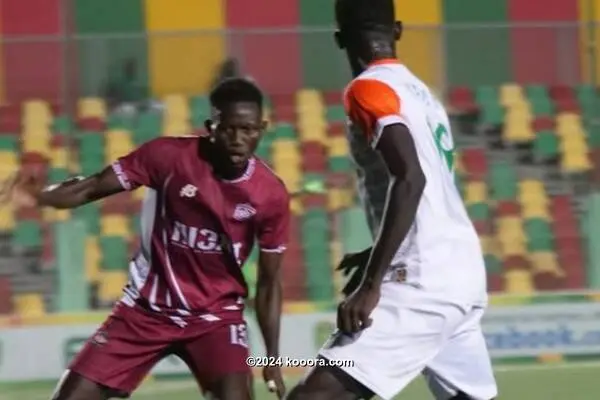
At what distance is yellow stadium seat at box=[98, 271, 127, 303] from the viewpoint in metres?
9.70

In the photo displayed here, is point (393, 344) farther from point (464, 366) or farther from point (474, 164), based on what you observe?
point (474, 164)

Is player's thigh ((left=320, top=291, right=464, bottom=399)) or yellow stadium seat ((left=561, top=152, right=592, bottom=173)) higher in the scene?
player's thigh ((left=320, top=291, right=464, bottom=399))

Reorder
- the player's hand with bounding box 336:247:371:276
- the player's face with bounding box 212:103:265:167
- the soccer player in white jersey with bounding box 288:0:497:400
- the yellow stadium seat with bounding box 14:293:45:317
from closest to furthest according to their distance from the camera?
the soccer player in white jersey with bounding box 288:0:497:400 → the player's hand with bounding box 336:247:371:276 → the player's face with bounding box 212:103:265:167 → the yellow stadium seat with bounding box 14:293:45:317

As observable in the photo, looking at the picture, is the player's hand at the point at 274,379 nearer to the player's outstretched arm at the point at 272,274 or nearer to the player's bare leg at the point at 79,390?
the player's outstretched arm at the point at 272,274

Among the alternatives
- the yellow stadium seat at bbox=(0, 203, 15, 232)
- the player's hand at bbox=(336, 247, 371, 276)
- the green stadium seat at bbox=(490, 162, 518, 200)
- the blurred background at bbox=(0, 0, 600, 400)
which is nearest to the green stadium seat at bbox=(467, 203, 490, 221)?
the blurred background at bbox=(0, 0, 600, 400)

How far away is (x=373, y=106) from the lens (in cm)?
421

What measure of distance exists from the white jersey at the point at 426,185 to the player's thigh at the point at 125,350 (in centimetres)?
122

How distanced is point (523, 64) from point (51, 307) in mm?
3734

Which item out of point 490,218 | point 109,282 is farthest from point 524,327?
point 109,282

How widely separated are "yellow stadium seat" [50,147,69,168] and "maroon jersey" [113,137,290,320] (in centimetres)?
465

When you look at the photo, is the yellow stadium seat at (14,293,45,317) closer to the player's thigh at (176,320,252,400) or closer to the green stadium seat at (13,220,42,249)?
the green stadium seat at (13,220,42,249)

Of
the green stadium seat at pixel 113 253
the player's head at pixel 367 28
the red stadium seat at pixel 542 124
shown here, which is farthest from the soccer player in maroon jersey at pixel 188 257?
the red stadium seat at pixel 542 124

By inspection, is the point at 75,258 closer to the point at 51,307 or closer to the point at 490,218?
the point at 51,307

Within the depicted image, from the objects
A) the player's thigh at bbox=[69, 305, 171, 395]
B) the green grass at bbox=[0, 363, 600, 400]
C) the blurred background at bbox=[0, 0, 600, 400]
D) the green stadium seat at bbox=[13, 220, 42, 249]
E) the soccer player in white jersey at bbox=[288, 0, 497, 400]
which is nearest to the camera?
the soccer player in white jersey at bbox=[288, 0, 497, 400]
